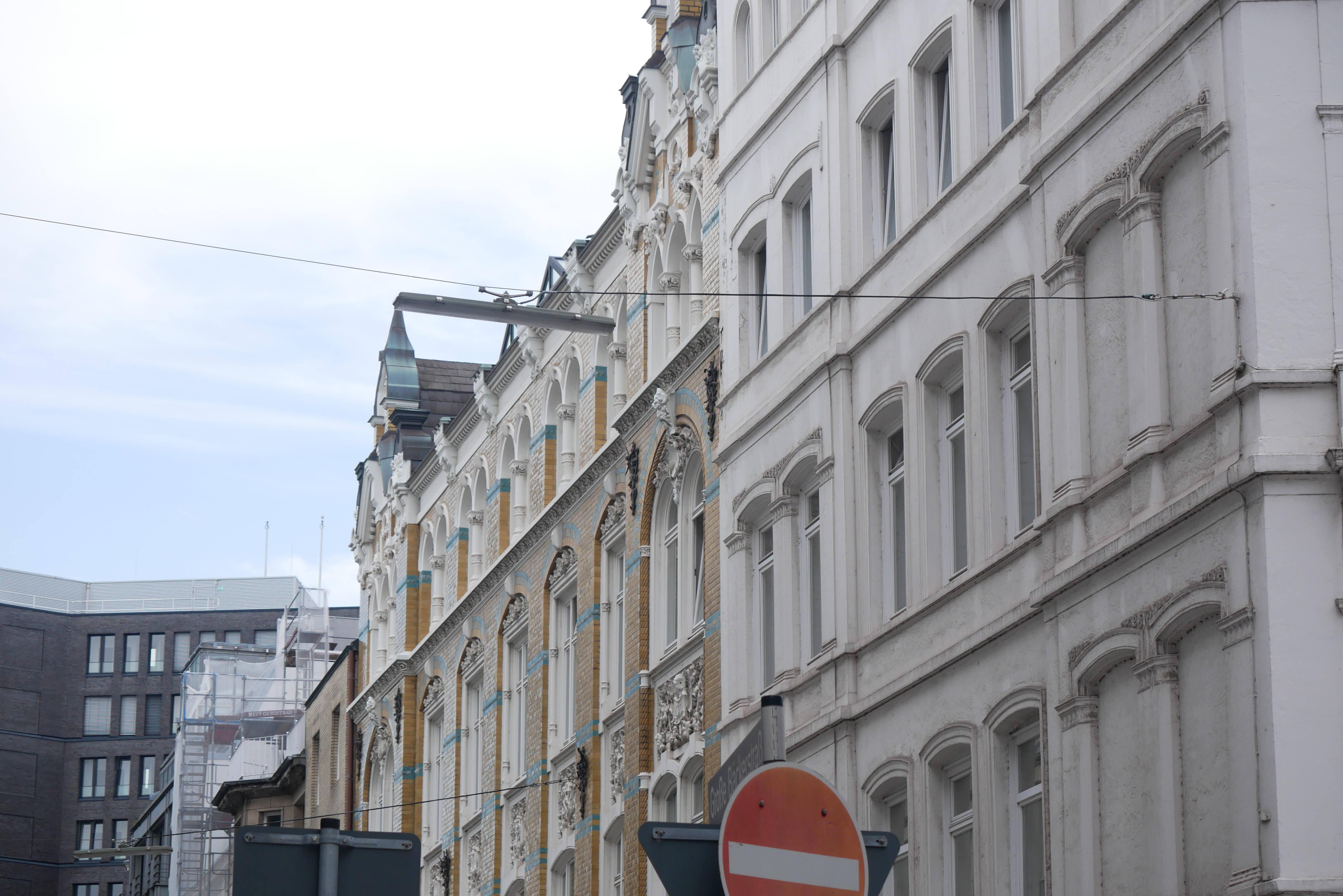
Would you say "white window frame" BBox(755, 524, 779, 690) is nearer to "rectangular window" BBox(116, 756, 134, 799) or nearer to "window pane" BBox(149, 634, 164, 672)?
"rectangular window" BBox(116, 756, 134, 799)

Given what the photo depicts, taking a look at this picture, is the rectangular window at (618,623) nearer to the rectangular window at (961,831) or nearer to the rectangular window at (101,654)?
the rectangular window at (961,831)

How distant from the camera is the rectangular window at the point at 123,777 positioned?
10606cm

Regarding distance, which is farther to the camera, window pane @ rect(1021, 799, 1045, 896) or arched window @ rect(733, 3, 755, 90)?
arched window @ rect(733, 3, 755, 90)

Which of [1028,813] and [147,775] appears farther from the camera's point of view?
[147,775]

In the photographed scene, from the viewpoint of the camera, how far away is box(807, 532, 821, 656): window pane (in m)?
22.9

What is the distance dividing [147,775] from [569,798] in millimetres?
79130

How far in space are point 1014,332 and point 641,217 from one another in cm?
1281

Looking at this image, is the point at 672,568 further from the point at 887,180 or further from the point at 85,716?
the point at 85,716

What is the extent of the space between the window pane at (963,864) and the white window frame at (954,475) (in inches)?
92.7

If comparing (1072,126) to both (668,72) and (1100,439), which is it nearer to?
(1100,439)

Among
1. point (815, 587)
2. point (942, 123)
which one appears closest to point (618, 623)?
point (815, 587)

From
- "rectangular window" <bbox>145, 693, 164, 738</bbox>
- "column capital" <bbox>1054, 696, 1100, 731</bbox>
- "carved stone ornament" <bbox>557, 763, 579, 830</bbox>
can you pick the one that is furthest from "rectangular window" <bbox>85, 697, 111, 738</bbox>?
"column capital" <bbox>1054, 696, 1100, 731</bbox>

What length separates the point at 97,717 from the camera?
10781 centimetres

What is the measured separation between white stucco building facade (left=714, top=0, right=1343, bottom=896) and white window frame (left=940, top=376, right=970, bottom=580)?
1.5 inches
